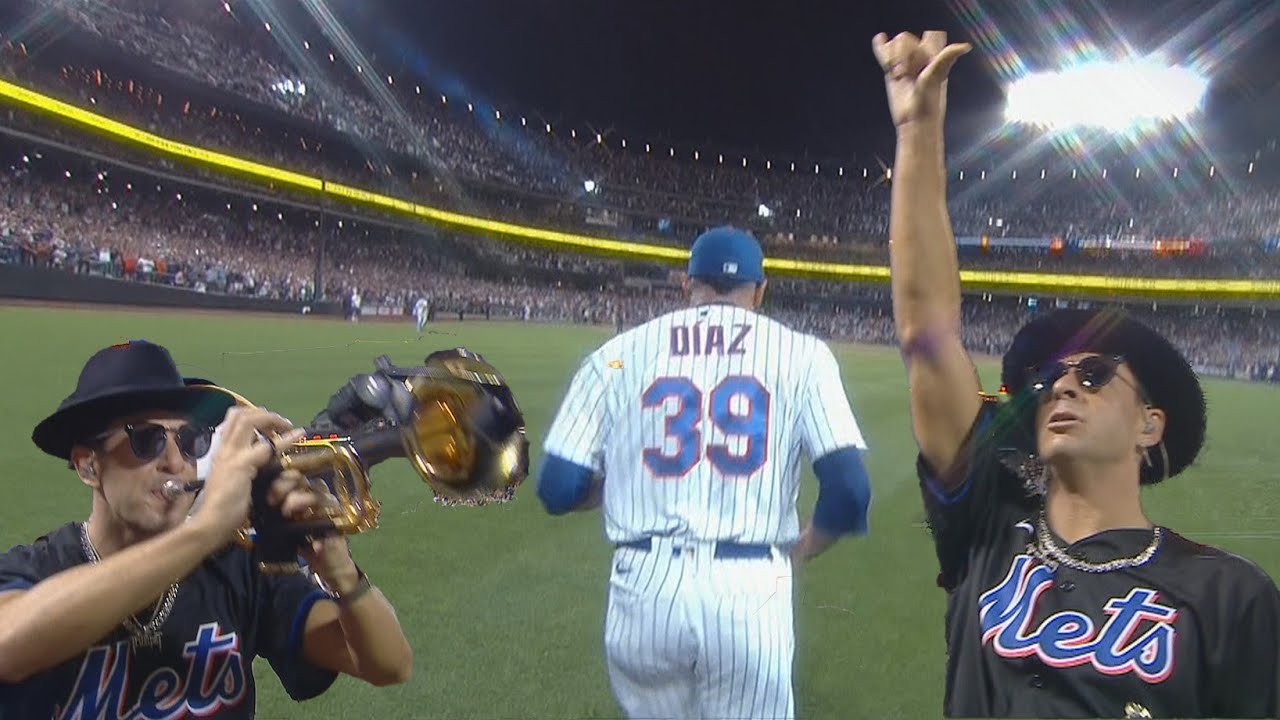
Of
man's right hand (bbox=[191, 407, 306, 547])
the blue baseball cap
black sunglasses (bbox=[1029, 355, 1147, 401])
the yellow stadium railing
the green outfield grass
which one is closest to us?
man's right hand (bbox=[191, 407, 306, 547])

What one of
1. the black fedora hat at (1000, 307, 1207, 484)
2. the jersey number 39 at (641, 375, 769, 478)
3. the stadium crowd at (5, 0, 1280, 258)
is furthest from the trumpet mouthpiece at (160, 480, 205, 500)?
the stadium crowd at (5, 0, 1280, 258)

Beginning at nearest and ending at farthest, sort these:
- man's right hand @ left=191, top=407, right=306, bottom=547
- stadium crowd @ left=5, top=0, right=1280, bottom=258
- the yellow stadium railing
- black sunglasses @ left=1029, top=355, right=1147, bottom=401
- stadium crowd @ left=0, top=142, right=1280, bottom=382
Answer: man's right hand @ left=191, top=407, right=306, bottom=547 → black sunglasses @ left=1029, top=355, right=1147, bottom=401 → the yellow stadium railing → stadium crowd @ left=5, top=0, right=1280, bottom=258 → stadium crowd @ left=0, top=142, right=1280, bottom=382

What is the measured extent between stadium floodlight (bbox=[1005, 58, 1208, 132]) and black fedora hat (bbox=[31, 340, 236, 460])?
3463mm

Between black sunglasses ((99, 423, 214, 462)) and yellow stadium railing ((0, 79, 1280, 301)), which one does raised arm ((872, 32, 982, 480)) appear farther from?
yellow stadium railing ((0, 79, 1280, 301))

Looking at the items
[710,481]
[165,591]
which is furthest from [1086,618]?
[165,591]

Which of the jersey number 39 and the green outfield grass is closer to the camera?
the jersey number 39

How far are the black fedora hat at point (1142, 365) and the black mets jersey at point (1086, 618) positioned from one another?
228mm

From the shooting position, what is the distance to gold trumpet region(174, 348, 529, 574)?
4.07ft

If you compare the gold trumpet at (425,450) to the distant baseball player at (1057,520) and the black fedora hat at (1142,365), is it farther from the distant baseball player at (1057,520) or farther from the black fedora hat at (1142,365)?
the black fedora hat at (1142,365)

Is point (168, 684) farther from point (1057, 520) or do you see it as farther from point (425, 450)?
point (1057, 520)

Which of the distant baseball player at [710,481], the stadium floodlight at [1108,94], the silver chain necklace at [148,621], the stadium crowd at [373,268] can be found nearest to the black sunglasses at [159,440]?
the silver chain necklace at [148,621]

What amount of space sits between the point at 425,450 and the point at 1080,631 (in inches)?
51.5

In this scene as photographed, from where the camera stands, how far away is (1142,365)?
181cm

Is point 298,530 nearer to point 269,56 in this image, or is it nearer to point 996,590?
point 996,590
